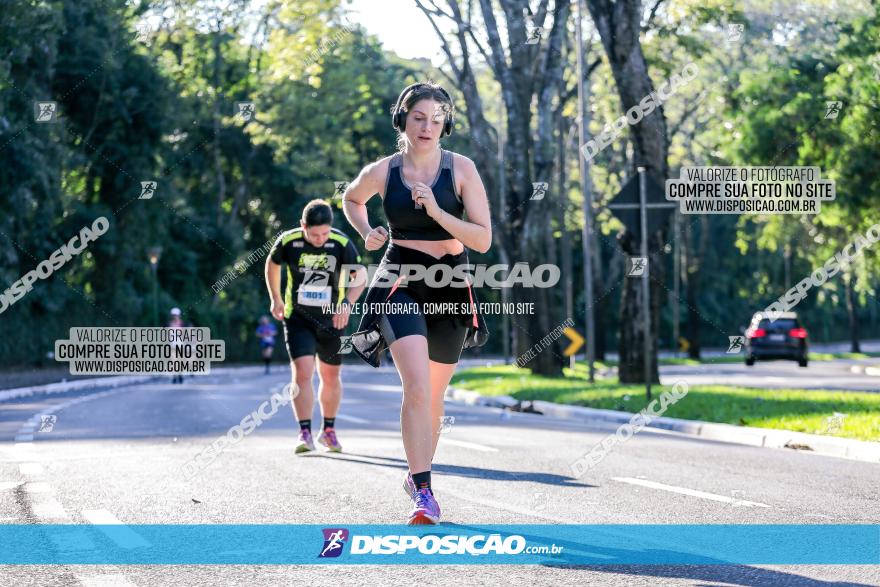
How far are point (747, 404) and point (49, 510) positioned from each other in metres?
12.3

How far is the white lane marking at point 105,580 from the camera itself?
18.7 ft

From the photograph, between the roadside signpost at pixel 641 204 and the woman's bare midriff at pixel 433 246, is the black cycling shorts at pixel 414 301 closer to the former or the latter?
the woman's bare midriff at pixel 433 246

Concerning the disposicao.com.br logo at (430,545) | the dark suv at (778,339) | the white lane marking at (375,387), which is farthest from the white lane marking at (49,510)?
the dark suv at (778,339)

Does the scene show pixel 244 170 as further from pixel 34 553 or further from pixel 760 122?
pixel 34 553

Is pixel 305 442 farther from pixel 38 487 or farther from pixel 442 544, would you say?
pixel 442 544

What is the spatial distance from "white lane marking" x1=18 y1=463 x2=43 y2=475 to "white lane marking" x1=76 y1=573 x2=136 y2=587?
15.0 ft

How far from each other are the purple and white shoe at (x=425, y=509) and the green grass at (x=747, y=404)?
7301mm

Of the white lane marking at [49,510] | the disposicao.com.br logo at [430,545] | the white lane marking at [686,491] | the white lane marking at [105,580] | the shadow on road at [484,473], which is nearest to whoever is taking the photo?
the white lane marking at [105,580]

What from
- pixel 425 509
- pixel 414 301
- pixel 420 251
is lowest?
pixel 425 509

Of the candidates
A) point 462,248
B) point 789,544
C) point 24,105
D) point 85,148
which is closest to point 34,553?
point 462,248

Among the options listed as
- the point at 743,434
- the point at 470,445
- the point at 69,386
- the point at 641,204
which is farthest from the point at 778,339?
the point at 470,445

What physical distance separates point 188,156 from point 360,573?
167ft

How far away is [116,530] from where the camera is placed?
23.5 ft

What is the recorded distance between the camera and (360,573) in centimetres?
593
